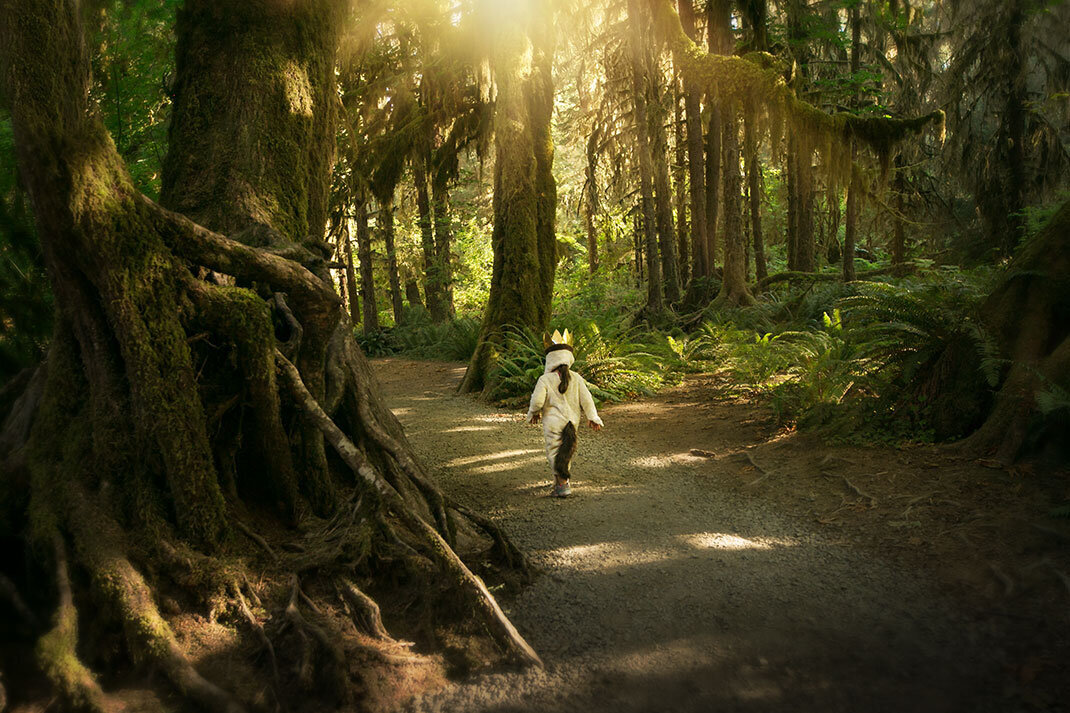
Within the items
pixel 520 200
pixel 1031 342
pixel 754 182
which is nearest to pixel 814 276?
pixel 754 182

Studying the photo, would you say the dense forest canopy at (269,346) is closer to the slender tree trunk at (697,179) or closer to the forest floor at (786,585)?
the forest floor at (786,585)

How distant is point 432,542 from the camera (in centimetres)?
382

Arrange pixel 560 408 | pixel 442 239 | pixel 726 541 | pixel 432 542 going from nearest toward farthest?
pixel 432 542
pixel 726 541
pixel 560 408
pixel 442 239

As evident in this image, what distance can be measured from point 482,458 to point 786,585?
14.6 ft

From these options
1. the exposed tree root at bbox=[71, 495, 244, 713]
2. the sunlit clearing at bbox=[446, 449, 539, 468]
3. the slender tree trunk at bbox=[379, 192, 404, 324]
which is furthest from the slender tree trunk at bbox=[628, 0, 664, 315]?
the exposed tree root at bbox=[71, 495, 244, 713]

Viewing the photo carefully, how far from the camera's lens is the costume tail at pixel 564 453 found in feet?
21.6

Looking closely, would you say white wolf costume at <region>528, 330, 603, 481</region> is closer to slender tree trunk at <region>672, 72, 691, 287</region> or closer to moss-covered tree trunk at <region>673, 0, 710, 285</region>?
moss-covered tree trunk at <region>673, 0, 710, 285</region>

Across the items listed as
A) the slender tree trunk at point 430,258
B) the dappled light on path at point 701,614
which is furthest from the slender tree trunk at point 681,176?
the dappled light on path at point 701,614

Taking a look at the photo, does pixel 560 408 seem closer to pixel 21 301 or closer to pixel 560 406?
pixel 560 406

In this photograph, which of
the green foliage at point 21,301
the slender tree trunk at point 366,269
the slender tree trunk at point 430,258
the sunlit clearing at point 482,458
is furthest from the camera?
the slender tree trunk at point 366,269

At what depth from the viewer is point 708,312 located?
54.6ft

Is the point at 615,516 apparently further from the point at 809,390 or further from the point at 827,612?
the point at 809,390

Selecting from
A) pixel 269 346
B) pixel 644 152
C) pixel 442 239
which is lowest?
pixel 269 346

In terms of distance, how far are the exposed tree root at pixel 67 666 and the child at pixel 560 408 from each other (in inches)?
168
